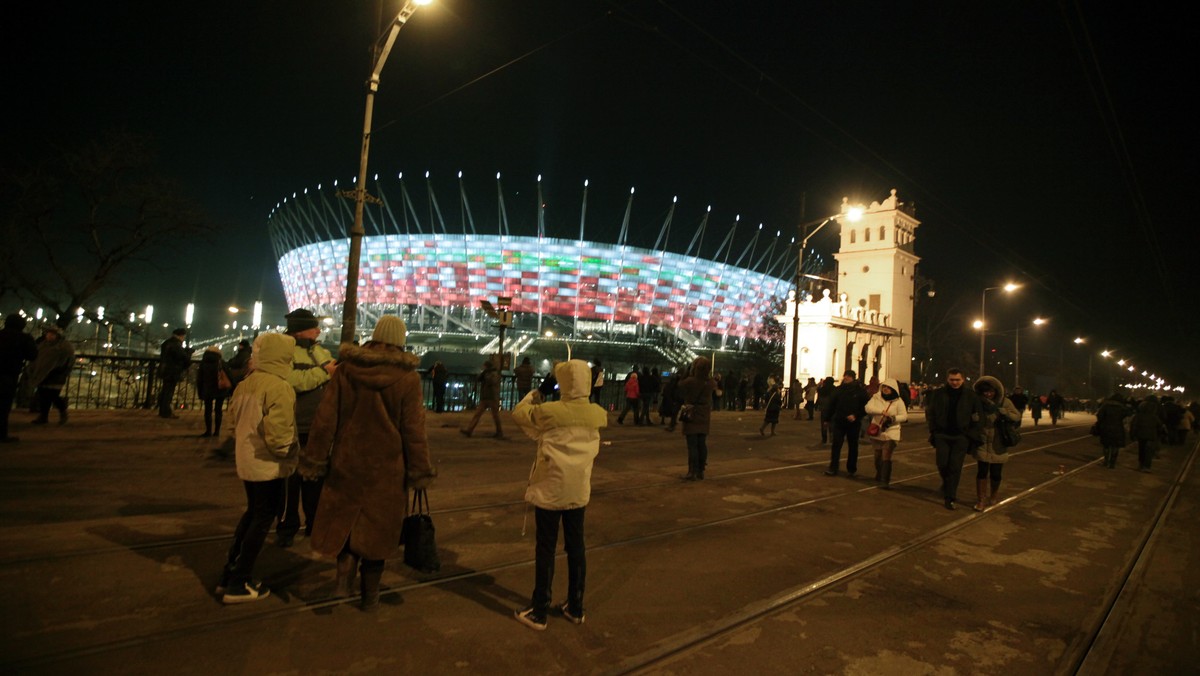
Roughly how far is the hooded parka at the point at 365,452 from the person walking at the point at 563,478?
69 cm

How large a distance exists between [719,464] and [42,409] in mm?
11153

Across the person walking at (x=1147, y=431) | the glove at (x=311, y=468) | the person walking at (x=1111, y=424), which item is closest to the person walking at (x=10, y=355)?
the glove at (x=311, y=468)

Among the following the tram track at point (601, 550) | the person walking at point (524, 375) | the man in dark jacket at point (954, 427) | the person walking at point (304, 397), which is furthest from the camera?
the person walking at point (524, 375)

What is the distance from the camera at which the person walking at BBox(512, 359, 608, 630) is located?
379cm

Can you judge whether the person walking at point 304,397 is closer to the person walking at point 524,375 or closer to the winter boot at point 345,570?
the winter boot at point 345,570

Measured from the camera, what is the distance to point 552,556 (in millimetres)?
3854

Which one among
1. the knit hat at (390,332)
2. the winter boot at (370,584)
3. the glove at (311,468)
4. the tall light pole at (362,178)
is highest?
the tall light pole at (362,178)

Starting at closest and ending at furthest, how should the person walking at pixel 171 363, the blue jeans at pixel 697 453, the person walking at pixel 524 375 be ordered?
the blue jeans at pixel 697 453
the person walking at pixel 171 363
the person walking at pixel 524 375

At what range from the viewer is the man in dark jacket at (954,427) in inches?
326

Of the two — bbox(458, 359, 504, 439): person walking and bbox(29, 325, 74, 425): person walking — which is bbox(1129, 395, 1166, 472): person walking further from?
bbox(29, 325, 74, 425): person walking

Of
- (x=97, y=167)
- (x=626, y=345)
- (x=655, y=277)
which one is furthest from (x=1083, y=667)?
(x=655, y=277)

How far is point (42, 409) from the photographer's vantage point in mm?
10180

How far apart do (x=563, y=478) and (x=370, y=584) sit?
4.44 ft

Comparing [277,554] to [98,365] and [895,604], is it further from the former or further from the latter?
[98,365]
